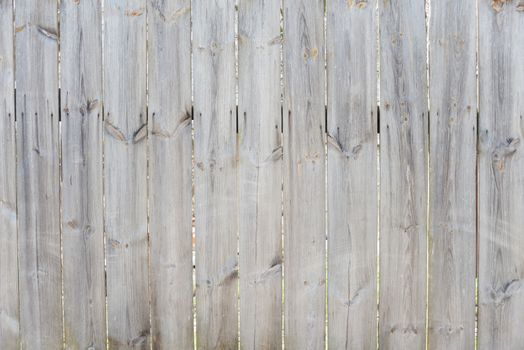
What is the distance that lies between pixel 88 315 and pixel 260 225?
0.77 meters

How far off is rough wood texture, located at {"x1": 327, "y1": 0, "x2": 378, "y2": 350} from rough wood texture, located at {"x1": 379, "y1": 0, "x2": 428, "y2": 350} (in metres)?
0.04

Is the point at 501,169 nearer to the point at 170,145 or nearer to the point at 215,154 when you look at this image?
the point at 215,154

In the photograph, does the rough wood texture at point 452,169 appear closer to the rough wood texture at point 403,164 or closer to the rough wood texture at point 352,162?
the rough wood texture at point 403,164

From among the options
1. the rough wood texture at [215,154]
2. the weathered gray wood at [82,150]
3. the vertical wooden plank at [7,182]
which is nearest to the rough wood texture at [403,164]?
the rough wood texture at [215,154]

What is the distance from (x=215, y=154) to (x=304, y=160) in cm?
34

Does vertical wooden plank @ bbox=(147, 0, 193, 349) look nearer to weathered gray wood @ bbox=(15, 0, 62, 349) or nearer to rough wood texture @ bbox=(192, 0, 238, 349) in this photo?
rough wood texture @ bbox=(192, 0, 238, 349)

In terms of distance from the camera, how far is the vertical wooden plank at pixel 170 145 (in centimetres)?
242

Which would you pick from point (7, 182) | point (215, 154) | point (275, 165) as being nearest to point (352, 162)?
point (275, 165)

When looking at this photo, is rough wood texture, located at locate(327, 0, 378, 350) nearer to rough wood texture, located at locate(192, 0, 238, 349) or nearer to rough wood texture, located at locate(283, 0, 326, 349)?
rough wood texture, located at locate(283, 0, 326, 349)

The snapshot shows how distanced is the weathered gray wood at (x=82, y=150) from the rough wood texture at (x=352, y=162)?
2.91ft

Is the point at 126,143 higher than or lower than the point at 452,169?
higher

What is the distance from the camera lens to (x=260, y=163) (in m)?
2.42

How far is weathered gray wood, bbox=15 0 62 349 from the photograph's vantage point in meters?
2.47

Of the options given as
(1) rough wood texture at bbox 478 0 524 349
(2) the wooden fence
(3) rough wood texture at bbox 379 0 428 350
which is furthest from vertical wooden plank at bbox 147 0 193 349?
(1) rough wood texture at bbox 478 0 524 349
